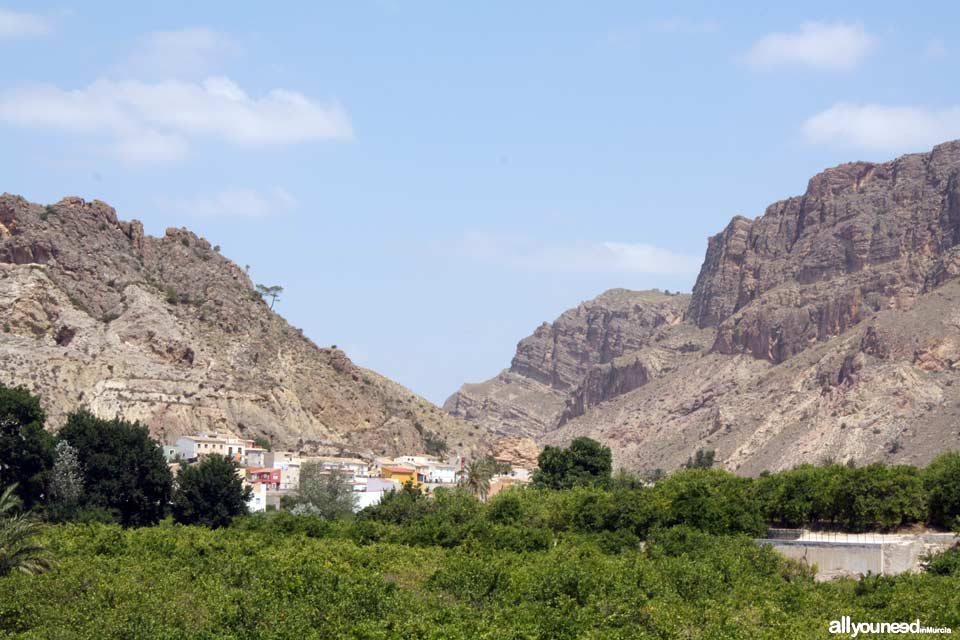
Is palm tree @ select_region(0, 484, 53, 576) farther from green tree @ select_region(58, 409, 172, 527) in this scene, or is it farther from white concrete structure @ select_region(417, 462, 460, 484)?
white concrete structure @ select_region(417, 462, 460, 484)

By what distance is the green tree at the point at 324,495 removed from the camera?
2990 inches

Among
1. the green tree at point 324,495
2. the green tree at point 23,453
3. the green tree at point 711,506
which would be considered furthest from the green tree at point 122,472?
the green tree at point 711,506

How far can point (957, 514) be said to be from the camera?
163ft

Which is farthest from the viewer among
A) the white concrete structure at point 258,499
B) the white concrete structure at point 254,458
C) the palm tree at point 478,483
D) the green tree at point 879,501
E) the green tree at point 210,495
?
the white concrete structure at point 254,458

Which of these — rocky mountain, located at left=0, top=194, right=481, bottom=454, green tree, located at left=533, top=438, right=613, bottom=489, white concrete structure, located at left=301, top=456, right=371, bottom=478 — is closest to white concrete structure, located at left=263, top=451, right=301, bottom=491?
white concrete structure, located at left=301, top=456, right=371, bottom=478

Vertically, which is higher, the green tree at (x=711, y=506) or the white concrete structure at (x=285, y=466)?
the white concrete structure at (x=285, y=466)

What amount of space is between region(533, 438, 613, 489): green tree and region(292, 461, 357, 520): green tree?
1171 cm

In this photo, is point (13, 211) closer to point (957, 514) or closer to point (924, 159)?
point (957, 514)

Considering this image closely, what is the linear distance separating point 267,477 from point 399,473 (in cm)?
1196

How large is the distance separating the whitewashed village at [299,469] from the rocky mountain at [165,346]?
14.1 feet

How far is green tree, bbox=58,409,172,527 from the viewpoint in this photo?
67750mm

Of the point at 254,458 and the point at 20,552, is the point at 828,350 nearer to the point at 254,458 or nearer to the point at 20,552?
the point at 254,458

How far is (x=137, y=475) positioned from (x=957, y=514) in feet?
132

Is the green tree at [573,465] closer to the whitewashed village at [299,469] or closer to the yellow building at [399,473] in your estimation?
the whitewashed village at [299,469]
